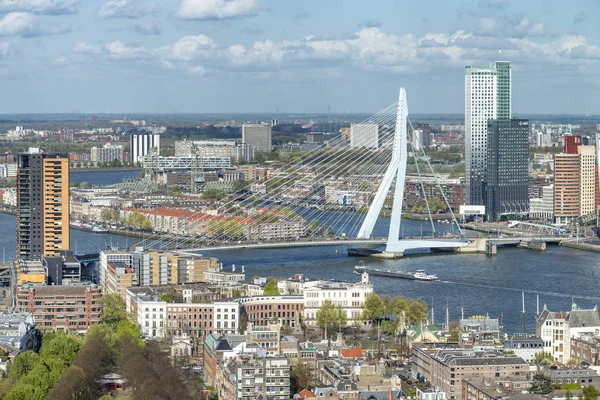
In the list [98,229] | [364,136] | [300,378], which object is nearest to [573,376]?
[300,378]

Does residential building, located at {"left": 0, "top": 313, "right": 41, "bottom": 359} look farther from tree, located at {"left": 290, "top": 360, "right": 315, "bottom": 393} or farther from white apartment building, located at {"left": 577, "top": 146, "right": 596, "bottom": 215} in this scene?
white apartment building, located at {"left": 577, "top": 146, "right": 596, "bottom": 215}

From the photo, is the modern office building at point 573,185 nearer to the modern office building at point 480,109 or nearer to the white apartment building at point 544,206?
the white apartment building at point 544,206

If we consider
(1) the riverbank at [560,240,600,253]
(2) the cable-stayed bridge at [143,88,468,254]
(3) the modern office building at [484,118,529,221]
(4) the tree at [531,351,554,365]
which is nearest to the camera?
(4) the tree at [531,351,554,365]

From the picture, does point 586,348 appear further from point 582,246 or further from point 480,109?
point 480,109

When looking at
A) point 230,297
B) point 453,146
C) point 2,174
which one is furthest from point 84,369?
point 453,146

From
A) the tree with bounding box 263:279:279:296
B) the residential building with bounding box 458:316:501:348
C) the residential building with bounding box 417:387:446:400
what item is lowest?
the residential building with bounding box 417:387:446:400

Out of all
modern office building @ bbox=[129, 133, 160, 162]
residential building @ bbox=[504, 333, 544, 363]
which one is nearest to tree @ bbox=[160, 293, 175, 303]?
residential building @ bbox=[504, 333, 544, 363]
